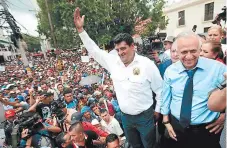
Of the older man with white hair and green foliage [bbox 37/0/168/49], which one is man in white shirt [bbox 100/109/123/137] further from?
green foliage [bbox 37/0/168/49]

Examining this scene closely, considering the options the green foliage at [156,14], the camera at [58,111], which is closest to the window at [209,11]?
the green foliage at [156,14]

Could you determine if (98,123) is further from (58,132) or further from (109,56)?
(109,56)

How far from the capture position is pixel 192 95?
1.67 meters

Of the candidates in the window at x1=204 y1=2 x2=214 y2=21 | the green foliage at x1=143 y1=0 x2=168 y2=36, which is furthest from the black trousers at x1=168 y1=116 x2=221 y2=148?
the window at x1=204 y1=2 x2=214 y2=21

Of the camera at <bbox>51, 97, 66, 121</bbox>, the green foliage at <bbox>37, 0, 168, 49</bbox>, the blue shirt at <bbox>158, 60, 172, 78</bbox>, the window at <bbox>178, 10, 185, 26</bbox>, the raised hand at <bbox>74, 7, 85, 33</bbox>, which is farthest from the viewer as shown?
the window at <bbox>178, 10, 185, 26</bbox>

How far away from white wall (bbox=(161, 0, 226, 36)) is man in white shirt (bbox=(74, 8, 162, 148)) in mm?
20135

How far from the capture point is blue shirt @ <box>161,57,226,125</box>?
5.27 feet

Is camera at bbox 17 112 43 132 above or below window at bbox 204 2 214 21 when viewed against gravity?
below

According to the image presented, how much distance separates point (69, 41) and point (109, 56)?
17.5 m

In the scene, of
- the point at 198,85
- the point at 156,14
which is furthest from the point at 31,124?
the point at 156,14

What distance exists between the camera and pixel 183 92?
1708 millimetres

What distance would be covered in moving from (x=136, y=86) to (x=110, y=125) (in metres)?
2.06

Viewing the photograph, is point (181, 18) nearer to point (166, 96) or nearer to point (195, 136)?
point (166, 96)

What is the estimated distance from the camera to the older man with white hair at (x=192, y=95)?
5.31 feet
